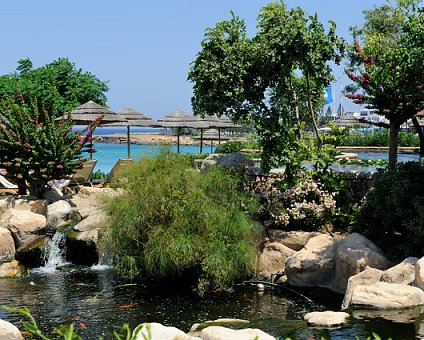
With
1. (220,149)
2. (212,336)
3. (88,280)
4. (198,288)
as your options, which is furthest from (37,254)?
(220,149)

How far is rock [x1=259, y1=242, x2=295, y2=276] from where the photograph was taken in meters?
12.0

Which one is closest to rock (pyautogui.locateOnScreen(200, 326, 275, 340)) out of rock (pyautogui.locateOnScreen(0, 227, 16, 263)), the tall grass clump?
the tall grass clump

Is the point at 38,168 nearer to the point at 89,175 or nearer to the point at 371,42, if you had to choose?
the point at 89,175

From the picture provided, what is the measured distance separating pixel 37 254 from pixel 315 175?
598 centimetres

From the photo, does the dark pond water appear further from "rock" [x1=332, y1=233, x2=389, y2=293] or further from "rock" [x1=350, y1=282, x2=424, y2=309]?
"rock" [x1=332, y1=233, x2=389, y2=293]

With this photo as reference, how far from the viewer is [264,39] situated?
1352cm

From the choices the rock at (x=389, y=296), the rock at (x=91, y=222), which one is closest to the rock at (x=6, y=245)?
the rock at (x=91, y=222)

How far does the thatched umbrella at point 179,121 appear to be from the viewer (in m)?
26.5

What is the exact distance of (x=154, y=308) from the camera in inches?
394

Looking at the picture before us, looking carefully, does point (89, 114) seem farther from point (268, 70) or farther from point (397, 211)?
point (397, 211)

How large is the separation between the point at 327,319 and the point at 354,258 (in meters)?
2.25

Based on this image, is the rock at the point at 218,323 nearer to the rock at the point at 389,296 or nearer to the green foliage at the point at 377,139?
the rock at the point at 389,296

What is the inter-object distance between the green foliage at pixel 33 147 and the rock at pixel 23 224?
1233 millimetres

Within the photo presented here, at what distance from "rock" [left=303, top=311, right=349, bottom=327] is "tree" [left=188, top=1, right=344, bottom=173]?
5254 mm
